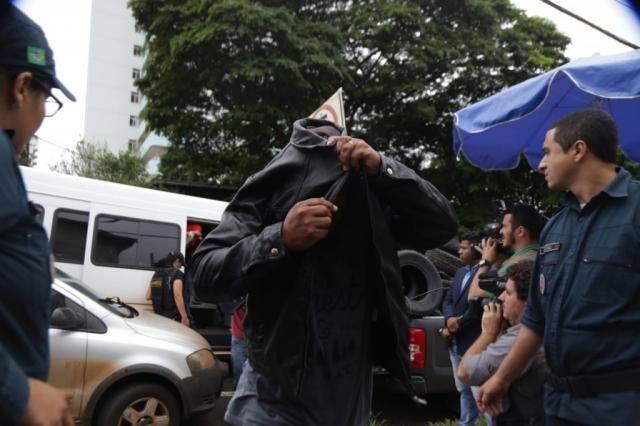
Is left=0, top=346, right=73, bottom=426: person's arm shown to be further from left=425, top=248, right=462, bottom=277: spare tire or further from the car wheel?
left=425, top=248, right=462, bottom=277: spare tire

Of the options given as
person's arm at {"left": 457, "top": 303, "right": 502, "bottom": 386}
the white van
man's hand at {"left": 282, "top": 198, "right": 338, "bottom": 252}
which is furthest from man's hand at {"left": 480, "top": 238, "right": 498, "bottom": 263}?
the white van

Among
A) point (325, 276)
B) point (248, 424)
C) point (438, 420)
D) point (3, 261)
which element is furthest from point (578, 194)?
point (438, 420)

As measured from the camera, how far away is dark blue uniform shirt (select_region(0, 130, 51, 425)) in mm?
1111

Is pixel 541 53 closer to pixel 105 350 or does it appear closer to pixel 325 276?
pixel 105 350

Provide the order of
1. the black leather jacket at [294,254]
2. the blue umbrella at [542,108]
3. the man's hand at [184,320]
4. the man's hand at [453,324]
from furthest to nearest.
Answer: the man's hand at [184,320] → the man's hand at [453,324] → the blue umbrella at [542,108] → the black leather jacket at [294,254]

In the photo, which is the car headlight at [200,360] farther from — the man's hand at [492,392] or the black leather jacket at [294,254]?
the black leather jacket at [294,254]

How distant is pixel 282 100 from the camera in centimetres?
1328

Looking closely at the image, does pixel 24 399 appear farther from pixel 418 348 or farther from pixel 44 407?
pixel 418 348

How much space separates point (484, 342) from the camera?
2830 millimetres

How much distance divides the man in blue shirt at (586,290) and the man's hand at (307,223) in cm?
110

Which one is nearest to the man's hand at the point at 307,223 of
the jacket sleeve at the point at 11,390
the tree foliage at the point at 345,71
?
the jacket sleeve at the point at 11,390

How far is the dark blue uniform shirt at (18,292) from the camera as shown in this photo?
1111mm

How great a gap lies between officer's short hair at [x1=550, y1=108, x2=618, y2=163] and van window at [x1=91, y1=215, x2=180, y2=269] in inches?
258

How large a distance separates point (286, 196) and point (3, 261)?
2.83 feet
